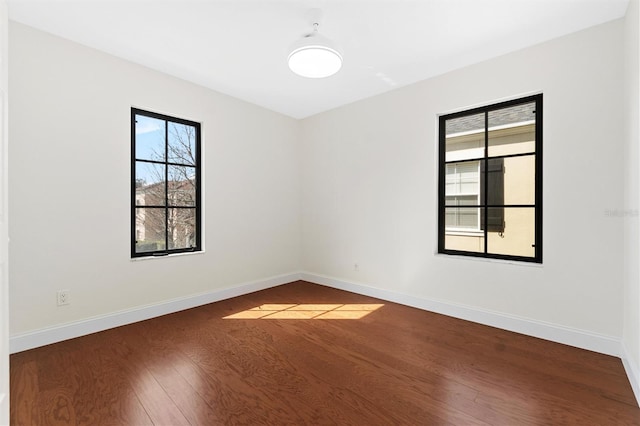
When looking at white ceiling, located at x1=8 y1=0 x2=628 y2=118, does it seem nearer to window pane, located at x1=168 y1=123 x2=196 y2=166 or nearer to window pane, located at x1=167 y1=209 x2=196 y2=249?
window pane, located at x1=168 y1=123 x2=196 y2=166

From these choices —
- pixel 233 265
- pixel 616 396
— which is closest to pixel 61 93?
pixel 233 265

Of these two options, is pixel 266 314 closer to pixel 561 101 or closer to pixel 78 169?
pixel 78 169

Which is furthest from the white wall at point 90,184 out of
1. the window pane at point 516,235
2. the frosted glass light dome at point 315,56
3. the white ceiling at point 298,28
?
the window pane at point 516,235

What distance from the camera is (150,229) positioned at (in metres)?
3.25

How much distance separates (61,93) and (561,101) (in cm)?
432

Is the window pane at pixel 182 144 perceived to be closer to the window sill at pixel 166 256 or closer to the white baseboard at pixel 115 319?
the window sill at pixel 166 256

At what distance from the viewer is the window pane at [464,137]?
3.21 m

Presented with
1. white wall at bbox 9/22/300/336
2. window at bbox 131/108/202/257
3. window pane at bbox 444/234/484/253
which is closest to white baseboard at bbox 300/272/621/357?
window pane at bbox 444/234/484/253

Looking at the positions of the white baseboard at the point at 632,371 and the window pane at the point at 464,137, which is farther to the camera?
the window pane at the point at 464,137

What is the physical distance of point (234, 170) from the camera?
3.95 metres

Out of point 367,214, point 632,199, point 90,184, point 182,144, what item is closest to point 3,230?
point 90,184

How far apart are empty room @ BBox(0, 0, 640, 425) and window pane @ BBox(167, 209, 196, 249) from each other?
0.03 m

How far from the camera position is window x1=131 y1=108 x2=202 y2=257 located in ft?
10.3

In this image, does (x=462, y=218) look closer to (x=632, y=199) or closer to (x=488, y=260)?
(x=488, y=260)
